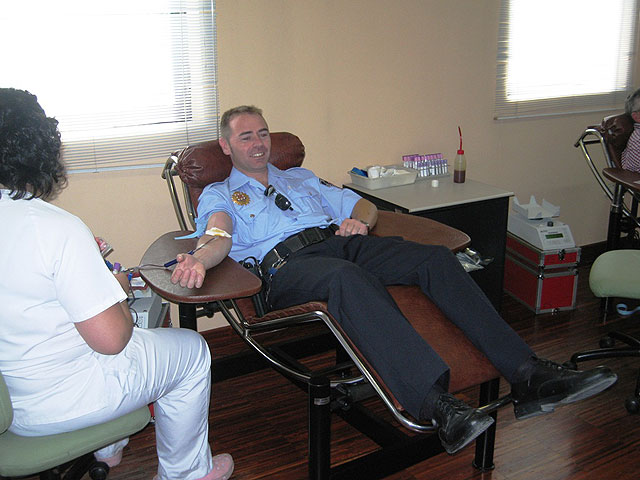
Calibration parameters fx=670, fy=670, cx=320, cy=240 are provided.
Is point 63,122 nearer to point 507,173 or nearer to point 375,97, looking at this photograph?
point 375,97

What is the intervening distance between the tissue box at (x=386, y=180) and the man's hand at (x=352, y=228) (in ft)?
2.41

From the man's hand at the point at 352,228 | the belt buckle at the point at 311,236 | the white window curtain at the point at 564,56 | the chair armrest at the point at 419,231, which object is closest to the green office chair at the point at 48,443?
Result: the belt buckle at the point at 311,236

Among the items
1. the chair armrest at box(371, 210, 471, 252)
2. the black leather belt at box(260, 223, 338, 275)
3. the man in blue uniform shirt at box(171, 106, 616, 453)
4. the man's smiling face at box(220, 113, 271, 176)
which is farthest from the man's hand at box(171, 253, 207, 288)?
the chair armrest at box(371, 210, 471, 252)

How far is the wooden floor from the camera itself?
7.47 feet

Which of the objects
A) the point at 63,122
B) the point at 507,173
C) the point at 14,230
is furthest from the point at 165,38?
the point at 507,173

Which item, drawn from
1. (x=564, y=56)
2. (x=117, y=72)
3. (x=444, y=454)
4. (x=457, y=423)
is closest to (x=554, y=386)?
(x=457, y=423)

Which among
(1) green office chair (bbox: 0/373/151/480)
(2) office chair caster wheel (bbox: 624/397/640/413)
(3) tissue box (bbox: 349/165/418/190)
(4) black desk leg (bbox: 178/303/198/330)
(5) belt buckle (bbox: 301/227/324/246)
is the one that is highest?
(3) tissue box (bbox: 349/165/418/190)

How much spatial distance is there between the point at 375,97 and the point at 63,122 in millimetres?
1519

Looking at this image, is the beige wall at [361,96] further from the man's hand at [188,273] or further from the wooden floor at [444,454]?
the man's hand at [188,273]

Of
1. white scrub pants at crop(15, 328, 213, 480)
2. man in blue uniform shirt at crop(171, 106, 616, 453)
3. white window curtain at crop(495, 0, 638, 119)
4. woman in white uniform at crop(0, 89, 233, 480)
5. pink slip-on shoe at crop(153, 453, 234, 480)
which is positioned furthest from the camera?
white window curtain at crop(495, 0, 638, 119)

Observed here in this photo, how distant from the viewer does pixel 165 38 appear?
2.87m

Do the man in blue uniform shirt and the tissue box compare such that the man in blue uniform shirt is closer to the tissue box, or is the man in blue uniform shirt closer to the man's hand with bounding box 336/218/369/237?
the man's hand with bounding box 336/218/369/237

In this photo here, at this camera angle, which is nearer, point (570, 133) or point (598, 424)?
point (598, 424)

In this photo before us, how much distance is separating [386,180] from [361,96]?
46 cm
